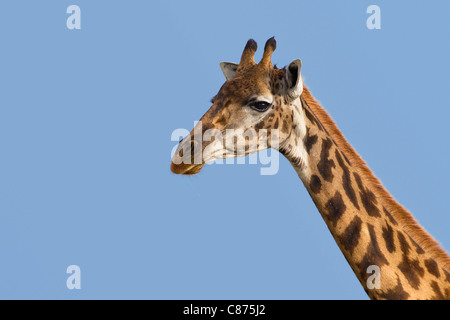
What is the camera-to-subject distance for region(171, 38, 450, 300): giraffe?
677 cm

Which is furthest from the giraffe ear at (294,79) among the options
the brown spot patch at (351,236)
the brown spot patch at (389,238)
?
the brown spot patch at (389,238)

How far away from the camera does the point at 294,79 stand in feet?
22.6

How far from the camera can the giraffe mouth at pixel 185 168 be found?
6.75 meters

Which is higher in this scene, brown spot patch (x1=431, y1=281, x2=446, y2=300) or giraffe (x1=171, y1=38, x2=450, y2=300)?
giraffe (x1=171, y1=38, x2=450, y2=300)

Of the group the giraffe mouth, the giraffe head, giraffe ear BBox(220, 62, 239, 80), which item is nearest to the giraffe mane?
the giraffe head

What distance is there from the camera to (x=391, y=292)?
6695 mm

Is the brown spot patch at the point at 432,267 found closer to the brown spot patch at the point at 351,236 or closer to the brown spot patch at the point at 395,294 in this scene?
the brown spot patch at the point at 395,294

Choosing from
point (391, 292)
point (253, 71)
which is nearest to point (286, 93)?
point (253, 71)

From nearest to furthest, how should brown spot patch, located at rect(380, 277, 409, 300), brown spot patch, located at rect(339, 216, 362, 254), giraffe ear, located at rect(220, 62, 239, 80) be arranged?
1. brown spot patch, located at rect(380, 277, 409, 300)
2. brown spot patch, located at rect(339, 216, 362, 254)
3. giraffe ear, located at rect(220, 62, 239, 80)

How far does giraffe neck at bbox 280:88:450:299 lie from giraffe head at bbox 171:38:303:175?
5.1 inches

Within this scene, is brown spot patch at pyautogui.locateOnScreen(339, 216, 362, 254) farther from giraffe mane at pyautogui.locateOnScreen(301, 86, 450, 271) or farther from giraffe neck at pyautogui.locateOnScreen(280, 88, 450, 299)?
giraffe mane at pyautogui.locateOnScreen(301, 86, 450, 271)

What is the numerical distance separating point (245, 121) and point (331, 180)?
0.83 metres

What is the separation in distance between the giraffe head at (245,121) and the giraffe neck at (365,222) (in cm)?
13
